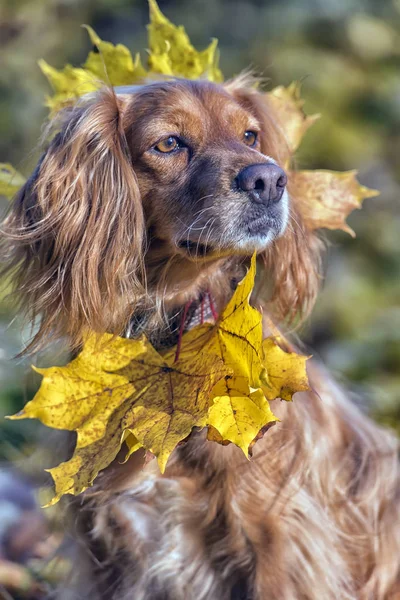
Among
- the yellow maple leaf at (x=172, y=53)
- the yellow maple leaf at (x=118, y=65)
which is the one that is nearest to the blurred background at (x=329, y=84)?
the yellow maple leaf at (x=172, y=53)

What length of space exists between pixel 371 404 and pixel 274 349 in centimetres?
157

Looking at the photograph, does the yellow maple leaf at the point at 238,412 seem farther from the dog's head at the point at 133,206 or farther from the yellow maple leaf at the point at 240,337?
the dog's head at the point at 133,206

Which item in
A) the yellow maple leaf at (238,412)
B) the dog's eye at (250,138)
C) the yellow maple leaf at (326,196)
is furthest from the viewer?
the yellow maple leaf at (326,196)

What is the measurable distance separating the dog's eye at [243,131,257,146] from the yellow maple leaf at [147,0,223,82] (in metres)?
0.38

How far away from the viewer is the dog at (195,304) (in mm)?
1899

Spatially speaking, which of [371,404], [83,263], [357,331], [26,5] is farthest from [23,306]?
[26,5]

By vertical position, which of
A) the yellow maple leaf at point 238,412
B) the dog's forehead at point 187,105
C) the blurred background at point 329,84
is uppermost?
the dog's forehead at point 187,105

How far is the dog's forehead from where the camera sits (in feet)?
6.52

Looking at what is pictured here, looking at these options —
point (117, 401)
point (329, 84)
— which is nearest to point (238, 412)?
point (117, 401)

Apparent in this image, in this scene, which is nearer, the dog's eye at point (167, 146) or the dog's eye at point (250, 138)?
the dog's eye at point (167, 146)

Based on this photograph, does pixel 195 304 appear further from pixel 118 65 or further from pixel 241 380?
→ pixel 118 65

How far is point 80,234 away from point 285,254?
1.91 feet

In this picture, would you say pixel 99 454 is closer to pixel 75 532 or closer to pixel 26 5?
pixel 75 532

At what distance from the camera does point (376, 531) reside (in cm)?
241
